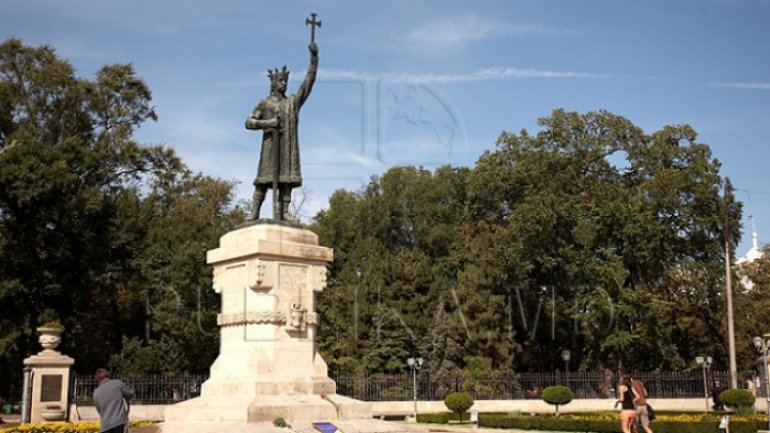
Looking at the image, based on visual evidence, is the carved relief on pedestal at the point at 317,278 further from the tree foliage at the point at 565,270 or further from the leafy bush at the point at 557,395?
the tree foliage at the point at 565,270

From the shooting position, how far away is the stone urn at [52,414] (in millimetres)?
23266

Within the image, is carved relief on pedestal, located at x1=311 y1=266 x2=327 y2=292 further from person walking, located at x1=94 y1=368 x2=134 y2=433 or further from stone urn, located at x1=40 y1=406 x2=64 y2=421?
stone urn, located at x1=40 y1=406 x2=64 y2=421

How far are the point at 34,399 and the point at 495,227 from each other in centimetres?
3332

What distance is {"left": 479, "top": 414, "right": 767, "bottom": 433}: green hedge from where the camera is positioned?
22.7 meters

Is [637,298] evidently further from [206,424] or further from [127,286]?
[206,424]

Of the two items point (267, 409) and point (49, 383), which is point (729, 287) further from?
point (267, 409)

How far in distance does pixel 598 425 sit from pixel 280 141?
13.0 metres

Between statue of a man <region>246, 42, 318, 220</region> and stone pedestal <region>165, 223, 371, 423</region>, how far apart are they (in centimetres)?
98

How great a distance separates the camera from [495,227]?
52.2m

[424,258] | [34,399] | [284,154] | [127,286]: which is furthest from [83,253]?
[284,154]

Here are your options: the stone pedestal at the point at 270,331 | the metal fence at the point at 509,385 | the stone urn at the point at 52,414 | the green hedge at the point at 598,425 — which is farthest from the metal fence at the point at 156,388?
the stone pedestal at the point at 270,331

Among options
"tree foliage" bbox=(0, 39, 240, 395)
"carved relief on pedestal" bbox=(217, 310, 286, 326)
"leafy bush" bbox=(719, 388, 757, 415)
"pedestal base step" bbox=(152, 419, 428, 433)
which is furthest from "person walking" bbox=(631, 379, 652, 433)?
"tree foliage" bbox=(0, 39, 240, 395)

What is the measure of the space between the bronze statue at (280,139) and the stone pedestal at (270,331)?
0.92 metres

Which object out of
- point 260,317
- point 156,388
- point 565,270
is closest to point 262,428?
point 260,317
